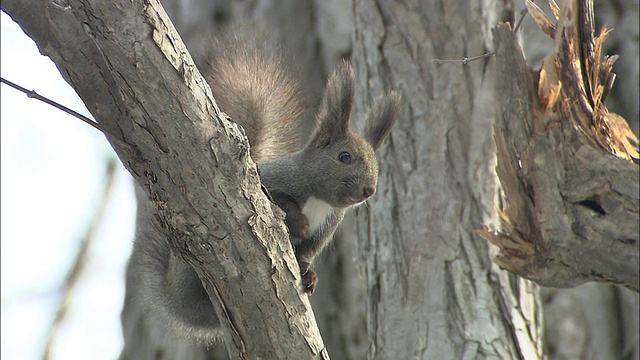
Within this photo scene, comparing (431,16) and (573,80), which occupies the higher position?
(431,16)

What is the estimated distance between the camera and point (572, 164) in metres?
1.77

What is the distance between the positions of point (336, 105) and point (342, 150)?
162mm

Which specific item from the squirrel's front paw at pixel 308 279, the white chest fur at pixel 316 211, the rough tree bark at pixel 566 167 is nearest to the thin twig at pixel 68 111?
the squirrel's front paw at pixel 308 279

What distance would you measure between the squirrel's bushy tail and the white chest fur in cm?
31

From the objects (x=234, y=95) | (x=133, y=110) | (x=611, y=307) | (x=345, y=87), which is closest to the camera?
(x=133, y=110)

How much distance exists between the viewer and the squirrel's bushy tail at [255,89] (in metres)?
2.70

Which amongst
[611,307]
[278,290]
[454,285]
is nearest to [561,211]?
[278,290]

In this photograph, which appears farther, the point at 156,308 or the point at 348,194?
the point at 156,308

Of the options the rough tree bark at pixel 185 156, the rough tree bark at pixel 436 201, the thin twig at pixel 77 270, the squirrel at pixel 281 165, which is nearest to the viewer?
the rough tree bark at pixel 185 156

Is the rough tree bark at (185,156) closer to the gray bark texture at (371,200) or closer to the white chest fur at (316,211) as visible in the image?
the gray bark texture at (371,200)

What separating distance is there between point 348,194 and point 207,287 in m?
0.81

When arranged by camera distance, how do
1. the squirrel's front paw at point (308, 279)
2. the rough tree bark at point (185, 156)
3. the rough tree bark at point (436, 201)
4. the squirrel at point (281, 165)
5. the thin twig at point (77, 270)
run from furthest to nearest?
1. the thin twig at point (77, 270)
2. the rough tree bark at point (436, 201)
3. the squirrel at point (281, 165)
4. the squirrel's front paw at point (308, 279)
5. the rough tree bark at point (185, 156)

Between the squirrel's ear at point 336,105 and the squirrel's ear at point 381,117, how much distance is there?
0.14 metres

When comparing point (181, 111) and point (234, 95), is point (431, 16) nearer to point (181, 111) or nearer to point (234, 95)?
point (234, 95)
